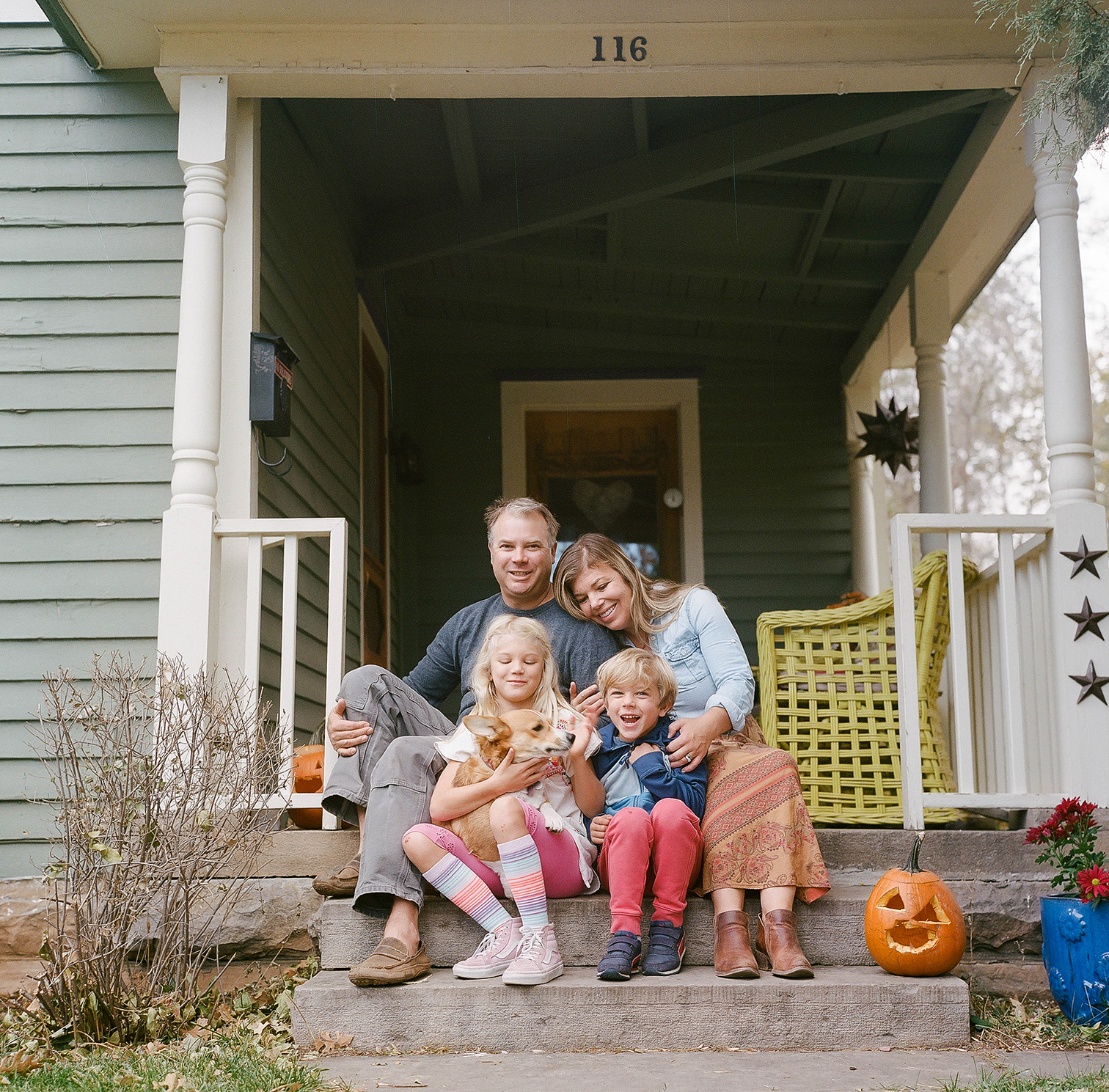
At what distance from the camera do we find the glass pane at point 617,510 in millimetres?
6180

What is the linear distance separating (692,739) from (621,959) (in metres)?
0.54

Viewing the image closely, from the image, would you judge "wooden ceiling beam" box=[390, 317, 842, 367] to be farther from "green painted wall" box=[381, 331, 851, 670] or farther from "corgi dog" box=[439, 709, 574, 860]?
"corgi dog" box=[439, 709, 574, 860]

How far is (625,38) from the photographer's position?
11.4 ft

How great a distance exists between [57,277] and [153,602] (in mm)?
1141

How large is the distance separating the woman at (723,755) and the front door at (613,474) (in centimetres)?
306

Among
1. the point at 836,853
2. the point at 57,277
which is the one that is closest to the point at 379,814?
the point at 836,853

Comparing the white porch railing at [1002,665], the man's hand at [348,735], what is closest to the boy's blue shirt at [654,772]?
the man's hand at [348,735]

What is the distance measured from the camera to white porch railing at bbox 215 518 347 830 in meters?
3.18

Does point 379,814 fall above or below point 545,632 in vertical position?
below

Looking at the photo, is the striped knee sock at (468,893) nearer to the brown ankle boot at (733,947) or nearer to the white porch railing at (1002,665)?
the brown ankle boot at (733,947)

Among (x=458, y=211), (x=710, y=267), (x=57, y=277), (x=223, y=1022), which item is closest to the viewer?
(x=223, y=1022)

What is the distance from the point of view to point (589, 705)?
275 cm

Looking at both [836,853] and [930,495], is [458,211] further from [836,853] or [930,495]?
[836,853]

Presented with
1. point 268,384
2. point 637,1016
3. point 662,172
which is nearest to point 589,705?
point 637,1016
